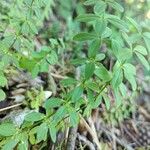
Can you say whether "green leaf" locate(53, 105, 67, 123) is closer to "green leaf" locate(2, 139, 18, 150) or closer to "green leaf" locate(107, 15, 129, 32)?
"green leaf" locate(2, 139, 18, 150)

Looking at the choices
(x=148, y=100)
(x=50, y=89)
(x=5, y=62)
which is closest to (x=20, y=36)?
(x=5, y=62)

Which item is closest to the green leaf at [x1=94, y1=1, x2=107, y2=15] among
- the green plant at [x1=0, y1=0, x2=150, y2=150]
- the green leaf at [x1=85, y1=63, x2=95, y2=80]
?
the green plant at [x1=0, y1=0, x2=150, y2=150]

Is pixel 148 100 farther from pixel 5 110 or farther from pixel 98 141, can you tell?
pixel 5 110

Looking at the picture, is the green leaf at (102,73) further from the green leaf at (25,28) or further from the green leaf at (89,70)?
the green leaf at (25,28)

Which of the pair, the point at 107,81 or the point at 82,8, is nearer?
the point at 107,81

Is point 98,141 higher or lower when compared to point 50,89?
lower

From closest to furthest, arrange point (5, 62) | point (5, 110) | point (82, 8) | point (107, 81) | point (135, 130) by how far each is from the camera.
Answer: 1. point (107, 81)
2. point (5, 62)
3. point (5, 110)
4. point (135, 130)
5. point (82, 8)

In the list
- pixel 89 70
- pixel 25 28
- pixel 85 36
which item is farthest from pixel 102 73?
pixel 25 28

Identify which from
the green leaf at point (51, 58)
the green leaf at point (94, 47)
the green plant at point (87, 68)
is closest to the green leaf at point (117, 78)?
the green plant at point (87, 68)

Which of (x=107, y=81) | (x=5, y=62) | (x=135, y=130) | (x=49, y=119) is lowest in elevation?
(x=135, y=130)

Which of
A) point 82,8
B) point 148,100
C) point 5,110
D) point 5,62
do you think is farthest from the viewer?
point 82,8
